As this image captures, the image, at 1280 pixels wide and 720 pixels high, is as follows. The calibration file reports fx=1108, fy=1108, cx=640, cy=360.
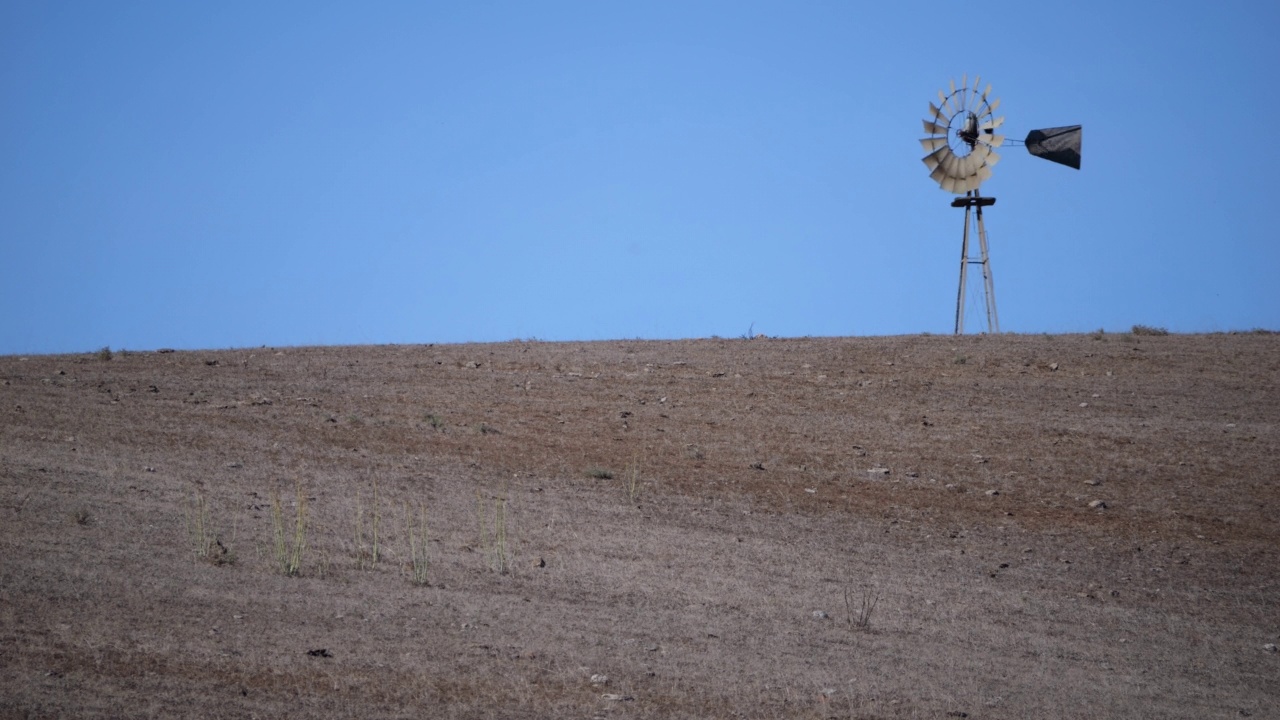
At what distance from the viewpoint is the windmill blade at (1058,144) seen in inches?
1103

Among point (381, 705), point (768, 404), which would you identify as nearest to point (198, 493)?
point (381, 705)

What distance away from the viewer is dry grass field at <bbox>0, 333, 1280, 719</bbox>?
809cm

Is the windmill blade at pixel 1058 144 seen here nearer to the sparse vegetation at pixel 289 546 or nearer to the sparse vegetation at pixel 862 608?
the sparse vegetation at pixel 862 608

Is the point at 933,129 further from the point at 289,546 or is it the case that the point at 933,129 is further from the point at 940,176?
the point at 289,546

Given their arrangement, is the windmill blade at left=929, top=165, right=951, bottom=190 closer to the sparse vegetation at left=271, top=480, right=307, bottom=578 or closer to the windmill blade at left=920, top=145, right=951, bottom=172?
the windmill blade at left=920, top=145, right=951, bottom=172

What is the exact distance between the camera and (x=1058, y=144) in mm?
28250

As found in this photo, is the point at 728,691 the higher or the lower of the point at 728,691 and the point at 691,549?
the lower

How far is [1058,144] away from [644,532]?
2007 centimetres

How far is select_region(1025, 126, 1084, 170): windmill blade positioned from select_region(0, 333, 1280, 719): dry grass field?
6.85 metres

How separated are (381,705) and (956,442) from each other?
12034 millimetres

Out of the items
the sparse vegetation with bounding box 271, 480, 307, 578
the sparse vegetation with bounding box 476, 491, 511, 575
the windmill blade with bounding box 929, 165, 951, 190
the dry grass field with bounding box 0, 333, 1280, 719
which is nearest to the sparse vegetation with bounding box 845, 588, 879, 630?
the dry grass field with bounding box 0, 333, 1280, 719

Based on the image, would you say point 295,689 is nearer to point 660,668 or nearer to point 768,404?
point 660,668

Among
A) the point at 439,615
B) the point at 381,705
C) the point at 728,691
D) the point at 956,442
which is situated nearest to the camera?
the point at 381,705

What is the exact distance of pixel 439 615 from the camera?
9.40 m
